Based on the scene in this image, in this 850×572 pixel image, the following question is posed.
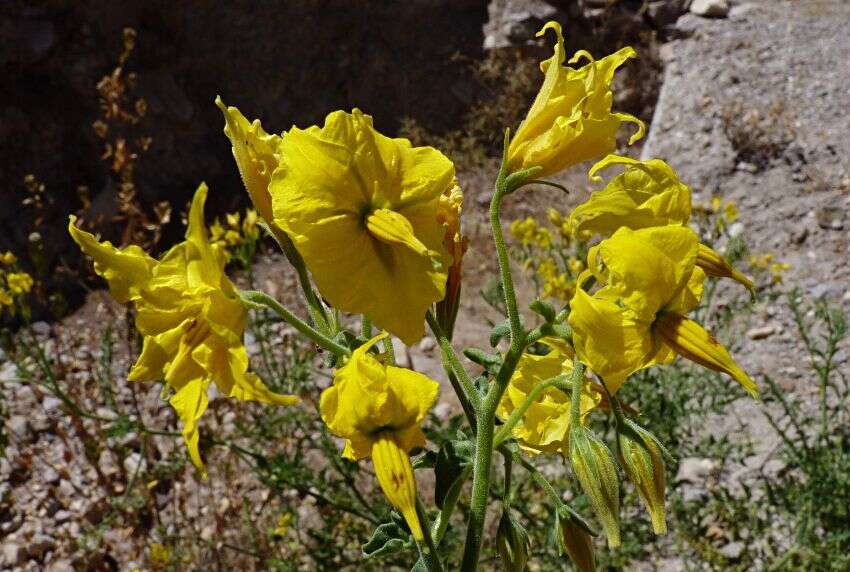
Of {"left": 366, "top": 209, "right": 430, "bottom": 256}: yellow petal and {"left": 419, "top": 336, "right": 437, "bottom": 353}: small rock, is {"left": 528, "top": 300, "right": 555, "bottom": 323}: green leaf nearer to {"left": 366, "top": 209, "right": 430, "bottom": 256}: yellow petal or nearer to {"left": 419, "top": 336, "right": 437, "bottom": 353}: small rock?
{"left": 366, "top": 209, "right": 430, "bottom": 256}: yellow petal

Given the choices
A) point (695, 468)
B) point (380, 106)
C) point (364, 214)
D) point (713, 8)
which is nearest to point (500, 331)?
point (364, 214)

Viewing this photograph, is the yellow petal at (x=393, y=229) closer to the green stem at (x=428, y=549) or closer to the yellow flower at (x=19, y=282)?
the green stem at (x=428, y=549)

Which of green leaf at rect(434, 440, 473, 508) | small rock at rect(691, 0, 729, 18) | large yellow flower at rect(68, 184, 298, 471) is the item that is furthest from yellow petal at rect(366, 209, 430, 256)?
small rock at rect(691, 0, 729, 18)

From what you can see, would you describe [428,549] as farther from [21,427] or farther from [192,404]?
[21,427]

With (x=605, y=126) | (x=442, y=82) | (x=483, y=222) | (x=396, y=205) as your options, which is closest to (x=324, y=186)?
(x=396, y=205)

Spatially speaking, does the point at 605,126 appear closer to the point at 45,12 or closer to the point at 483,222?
the point at 483,222

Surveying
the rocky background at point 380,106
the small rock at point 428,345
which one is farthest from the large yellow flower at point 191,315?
the small rock at point 428,345
